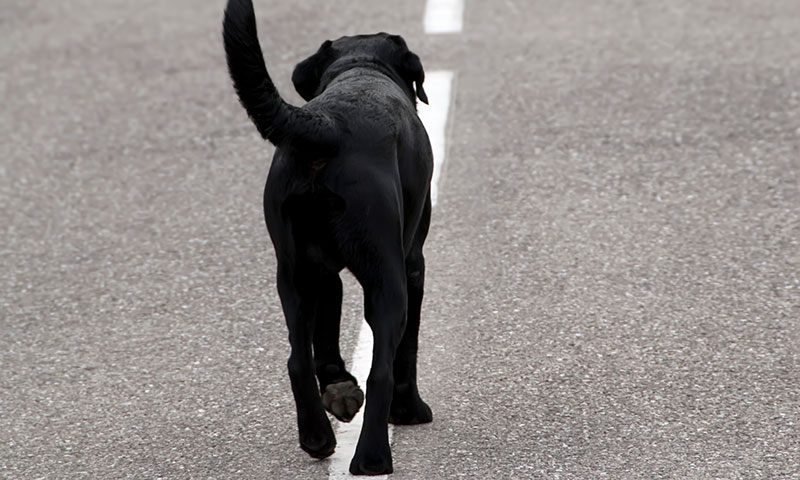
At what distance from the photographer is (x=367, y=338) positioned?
5.25 metres

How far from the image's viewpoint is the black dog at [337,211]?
3.68 metres

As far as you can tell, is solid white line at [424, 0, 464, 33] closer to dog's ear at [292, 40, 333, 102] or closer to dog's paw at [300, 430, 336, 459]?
dog's ear at [292, 40, 333, 102]

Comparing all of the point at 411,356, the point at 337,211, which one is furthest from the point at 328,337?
the point at 337,211

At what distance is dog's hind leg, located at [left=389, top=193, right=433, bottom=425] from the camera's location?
167 inches

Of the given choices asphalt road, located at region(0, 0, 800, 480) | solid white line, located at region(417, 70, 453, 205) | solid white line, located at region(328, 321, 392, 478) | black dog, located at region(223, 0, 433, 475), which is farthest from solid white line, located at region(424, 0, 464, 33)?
black dog, located at region(223, 0, 433, 475)

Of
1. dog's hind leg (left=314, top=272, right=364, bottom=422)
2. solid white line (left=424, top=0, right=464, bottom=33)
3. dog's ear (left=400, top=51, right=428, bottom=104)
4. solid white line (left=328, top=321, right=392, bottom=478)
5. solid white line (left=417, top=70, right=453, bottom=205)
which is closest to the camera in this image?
solid white line (left=328, top=321, right=392, bottom=478)

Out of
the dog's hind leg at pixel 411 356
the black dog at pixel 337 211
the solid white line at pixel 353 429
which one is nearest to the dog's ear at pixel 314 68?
the black dog at pixel 337 211

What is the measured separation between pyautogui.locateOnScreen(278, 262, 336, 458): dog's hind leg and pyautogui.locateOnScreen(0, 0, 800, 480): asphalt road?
287 millimetres

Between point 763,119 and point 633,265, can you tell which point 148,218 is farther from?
point 763,119

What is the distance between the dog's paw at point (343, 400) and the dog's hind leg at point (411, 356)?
0.31 meters

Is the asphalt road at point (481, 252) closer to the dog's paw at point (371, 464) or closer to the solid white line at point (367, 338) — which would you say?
the solid white line at point (367, 338)

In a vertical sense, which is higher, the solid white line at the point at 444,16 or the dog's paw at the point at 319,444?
the solid white line at the point at 444,16

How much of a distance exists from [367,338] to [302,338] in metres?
1.40

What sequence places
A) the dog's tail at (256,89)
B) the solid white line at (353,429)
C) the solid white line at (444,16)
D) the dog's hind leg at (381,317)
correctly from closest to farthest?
the dog's tail at (256,89)
the dog's hind leg at (381,317)
the solid white line at (353,429)
the solid white line at (444,16)
